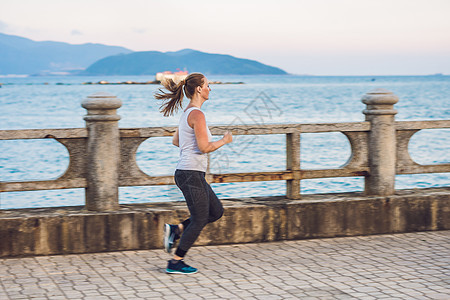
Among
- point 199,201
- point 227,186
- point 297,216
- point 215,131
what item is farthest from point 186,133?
point 227,186

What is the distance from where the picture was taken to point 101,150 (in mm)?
6168

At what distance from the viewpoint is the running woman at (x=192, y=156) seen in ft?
16.8

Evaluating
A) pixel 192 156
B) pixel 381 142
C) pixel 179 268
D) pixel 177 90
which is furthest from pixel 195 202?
pixel 381 142

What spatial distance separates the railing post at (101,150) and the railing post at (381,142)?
9.19 ft

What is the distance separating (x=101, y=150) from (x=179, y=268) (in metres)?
1.54

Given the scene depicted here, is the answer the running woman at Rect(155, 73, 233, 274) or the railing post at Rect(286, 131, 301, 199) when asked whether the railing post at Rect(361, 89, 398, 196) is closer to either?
the railing post at Rect(286, 131, 301, 199)

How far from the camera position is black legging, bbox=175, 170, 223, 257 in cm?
526

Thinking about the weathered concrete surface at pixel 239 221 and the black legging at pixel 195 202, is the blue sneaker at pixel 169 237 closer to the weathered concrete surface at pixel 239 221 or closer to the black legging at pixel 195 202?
the black legging at pixel 195 202

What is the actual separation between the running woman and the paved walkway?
33 cm

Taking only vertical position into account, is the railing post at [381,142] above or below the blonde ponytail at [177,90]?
below

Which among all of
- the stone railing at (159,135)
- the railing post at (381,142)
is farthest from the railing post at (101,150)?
the railing post at (381,142)

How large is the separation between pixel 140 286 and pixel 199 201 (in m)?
0.86

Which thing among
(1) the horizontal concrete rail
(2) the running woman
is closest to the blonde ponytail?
(2) the running woman

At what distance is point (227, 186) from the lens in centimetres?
2022
